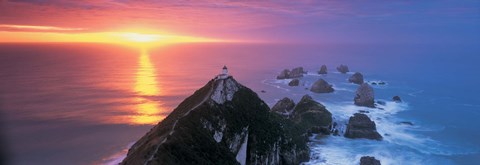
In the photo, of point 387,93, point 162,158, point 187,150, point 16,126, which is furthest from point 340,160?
point 387,93

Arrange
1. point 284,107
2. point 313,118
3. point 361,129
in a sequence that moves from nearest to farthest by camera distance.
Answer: point 361,129
point 313,118
point 284,107

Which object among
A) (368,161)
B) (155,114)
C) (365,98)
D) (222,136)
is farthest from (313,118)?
(155,114)

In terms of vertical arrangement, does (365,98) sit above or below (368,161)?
above

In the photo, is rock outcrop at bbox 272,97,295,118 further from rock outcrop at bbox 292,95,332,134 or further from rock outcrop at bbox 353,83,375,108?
rock outcrop at bbox 353,83,375,108

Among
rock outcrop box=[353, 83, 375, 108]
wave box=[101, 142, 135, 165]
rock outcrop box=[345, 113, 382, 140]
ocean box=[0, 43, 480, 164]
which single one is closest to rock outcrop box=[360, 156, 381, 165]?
ocean box=[0, 43, 480, 164]

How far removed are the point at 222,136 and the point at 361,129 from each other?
19.6 meters

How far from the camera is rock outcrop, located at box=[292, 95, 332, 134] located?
1390 inches

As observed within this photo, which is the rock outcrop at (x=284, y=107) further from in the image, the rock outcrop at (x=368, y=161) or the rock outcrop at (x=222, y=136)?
the rock outcrop at (x=368, y=161)

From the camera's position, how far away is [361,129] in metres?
35.1

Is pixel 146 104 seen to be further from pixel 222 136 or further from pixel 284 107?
pixel 222 136

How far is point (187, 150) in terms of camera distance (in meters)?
17.2

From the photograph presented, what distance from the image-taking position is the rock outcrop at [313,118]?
35312mm

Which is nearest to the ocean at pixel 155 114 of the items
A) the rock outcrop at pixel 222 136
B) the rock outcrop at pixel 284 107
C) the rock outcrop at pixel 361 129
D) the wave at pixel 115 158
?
the wave at pixel 115 158

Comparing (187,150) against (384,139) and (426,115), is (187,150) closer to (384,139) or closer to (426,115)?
(384,139)
